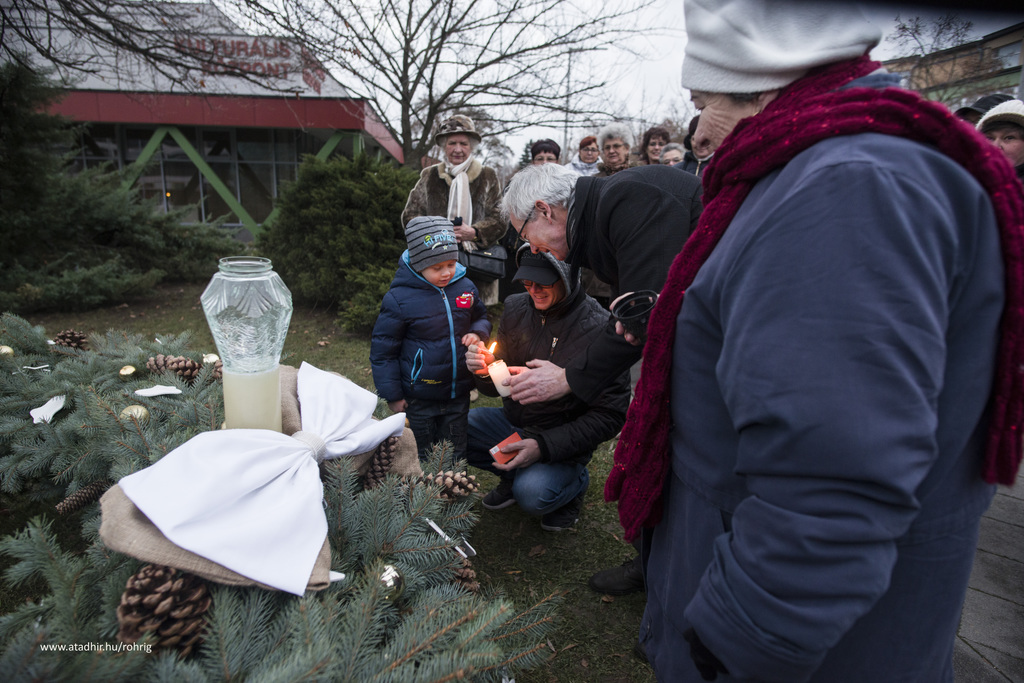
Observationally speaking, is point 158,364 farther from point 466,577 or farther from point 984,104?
point 984,104

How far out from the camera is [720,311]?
913 millimetres

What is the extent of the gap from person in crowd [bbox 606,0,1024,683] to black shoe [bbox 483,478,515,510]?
2.41 meters

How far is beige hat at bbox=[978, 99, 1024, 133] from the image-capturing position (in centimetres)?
298

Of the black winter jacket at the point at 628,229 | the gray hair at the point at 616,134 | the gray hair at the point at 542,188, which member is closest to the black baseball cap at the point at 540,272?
the gray hair at the point at 542,188

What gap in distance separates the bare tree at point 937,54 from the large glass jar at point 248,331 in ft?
4.33

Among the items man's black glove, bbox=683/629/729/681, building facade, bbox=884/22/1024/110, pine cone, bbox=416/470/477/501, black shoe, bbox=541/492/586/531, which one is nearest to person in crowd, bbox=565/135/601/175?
black shoe, bbox=541/492/586/531

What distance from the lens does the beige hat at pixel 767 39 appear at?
90cm

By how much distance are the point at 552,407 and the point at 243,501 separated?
6.32 ft

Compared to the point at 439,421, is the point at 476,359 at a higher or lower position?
higher

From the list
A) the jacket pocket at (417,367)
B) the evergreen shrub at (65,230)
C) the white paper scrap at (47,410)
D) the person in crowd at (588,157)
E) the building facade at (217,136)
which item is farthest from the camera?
the building facade at (217,136)

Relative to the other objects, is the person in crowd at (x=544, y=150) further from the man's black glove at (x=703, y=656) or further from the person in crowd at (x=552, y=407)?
the man's black glove at (x=703, y=656)

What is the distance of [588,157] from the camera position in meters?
6.04

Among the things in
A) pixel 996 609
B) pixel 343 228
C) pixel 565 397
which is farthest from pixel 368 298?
pixel 996 609

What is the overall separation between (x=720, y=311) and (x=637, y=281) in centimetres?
108
